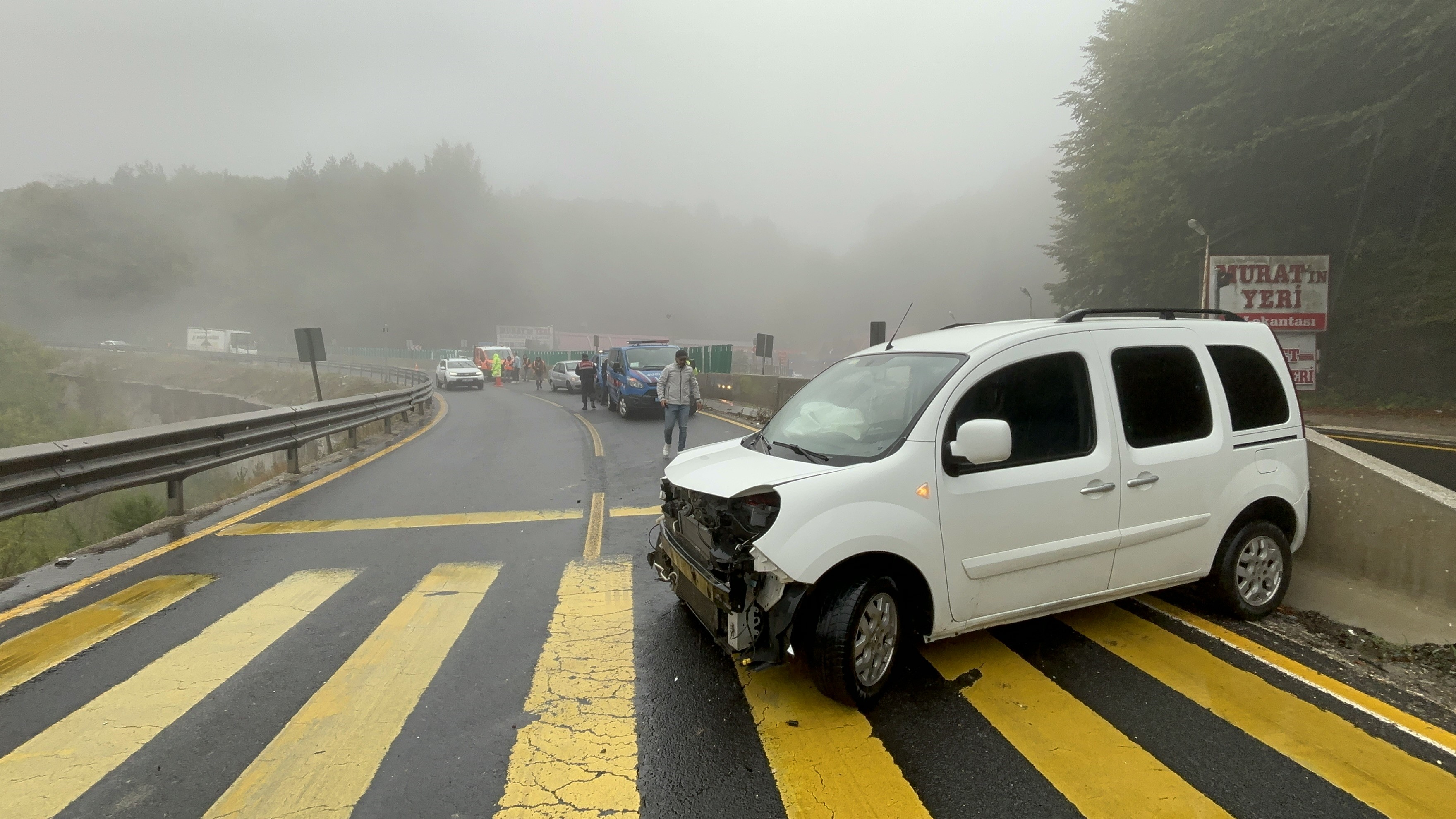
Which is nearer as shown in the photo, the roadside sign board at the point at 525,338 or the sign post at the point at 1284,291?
the sign post at the point at 1284,291

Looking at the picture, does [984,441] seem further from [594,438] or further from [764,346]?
[764,346]

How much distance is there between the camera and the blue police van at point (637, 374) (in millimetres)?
18625

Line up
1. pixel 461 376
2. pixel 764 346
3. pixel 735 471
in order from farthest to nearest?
pixel 461 376
pixel 764 346
pixel 735 471

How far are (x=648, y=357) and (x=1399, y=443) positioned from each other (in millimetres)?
17007

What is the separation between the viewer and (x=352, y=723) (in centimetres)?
316

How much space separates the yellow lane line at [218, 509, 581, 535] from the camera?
22.0 feet

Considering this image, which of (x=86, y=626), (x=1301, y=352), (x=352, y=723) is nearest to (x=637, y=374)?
(x=86, y=626)

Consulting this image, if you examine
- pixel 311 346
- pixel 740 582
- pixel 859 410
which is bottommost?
pixel 740 582

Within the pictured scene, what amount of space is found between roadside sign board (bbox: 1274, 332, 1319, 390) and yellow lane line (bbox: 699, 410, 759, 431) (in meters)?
15.9

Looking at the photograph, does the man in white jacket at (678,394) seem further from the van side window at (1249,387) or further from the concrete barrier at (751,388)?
the van side window at (1249,387)

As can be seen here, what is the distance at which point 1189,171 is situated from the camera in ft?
79.4

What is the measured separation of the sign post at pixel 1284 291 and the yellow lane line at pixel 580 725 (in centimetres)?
2292

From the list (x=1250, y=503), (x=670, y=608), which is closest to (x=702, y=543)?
(x=670, y=608)

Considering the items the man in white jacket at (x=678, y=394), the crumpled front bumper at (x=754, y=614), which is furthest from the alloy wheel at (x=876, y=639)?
the man in white jacket at (x=678, y=394)
